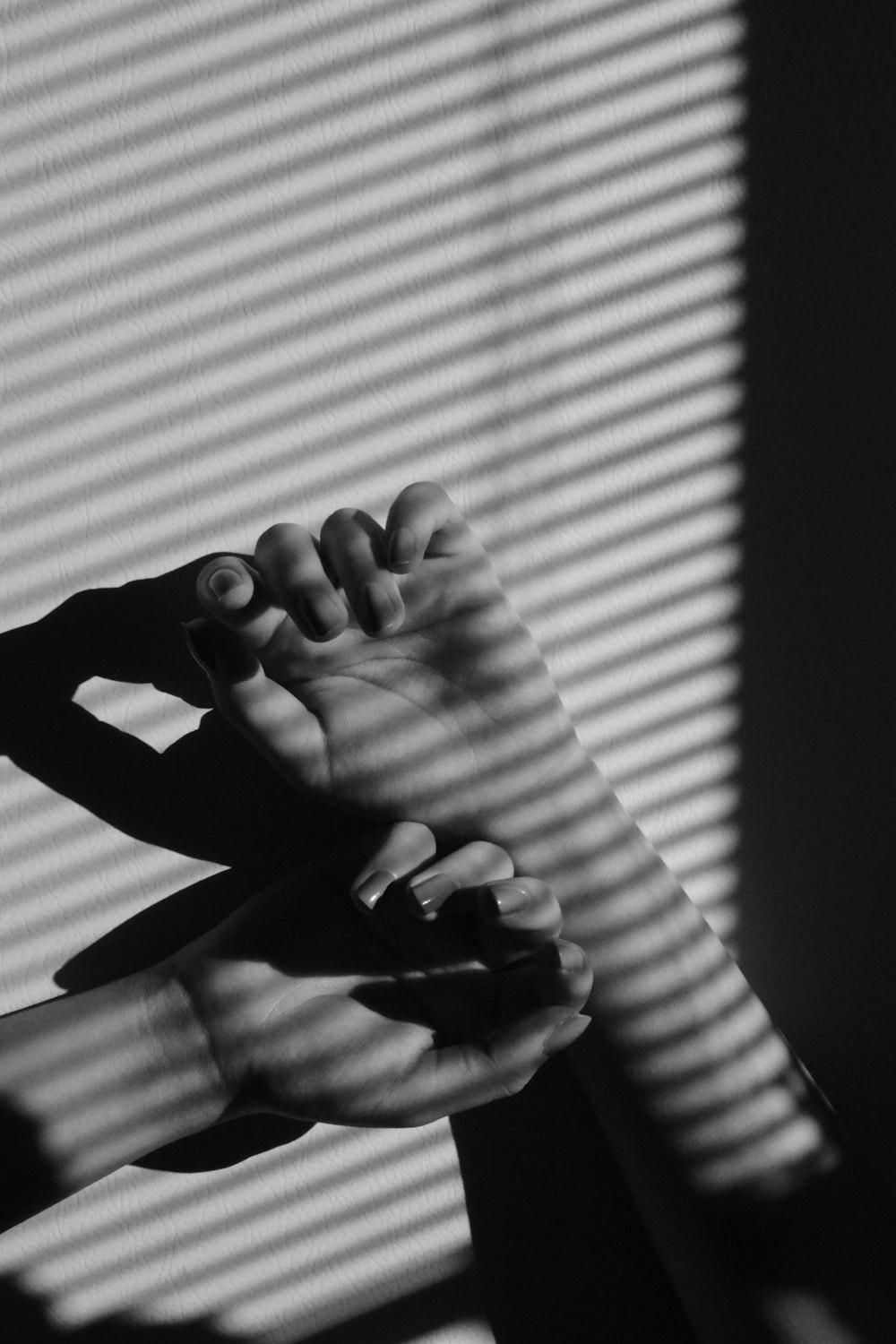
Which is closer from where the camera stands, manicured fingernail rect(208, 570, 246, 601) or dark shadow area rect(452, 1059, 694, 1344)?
manicured fingernail rect(208, 570, 246, 601)

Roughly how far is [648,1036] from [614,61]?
30.3 inches

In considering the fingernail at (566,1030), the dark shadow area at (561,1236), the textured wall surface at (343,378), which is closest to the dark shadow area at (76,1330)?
the textured wall surface at (343,378)

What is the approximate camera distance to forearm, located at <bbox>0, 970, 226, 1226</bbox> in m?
0.65

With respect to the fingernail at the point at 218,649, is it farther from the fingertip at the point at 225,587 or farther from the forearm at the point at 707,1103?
the forearm at the point at 707,1103

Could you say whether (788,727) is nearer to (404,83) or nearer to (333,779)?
(333,779)

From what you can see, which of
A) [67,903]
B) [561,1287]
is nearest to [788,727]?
[561,1287]

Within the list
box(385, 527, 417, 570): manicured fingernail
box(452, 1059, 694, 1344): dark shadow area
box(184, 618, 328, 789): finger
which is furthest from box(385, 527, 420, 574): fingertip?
box(452, 1059, 694, 1344): dark shadow area

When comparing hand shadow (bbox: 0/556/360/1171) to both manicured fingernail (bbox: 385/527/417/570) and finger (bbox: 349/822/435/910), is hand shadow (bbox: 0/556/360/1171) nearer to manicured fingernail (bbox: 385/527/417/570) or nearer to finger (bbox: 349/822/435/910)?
finger (bbox: 349/822/435/910)

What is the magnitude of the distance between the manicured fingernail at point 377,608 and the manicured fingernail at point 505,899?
0.19 m

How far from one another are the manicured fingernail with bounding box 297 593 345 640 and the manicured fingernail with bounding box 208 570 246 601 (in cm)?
4

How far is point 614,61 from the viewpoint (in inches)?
28.3

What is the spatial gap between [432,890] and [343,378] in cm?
40

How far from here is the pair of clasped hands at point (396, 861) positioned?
580mm

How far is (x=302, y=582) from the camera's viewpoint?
54cm
